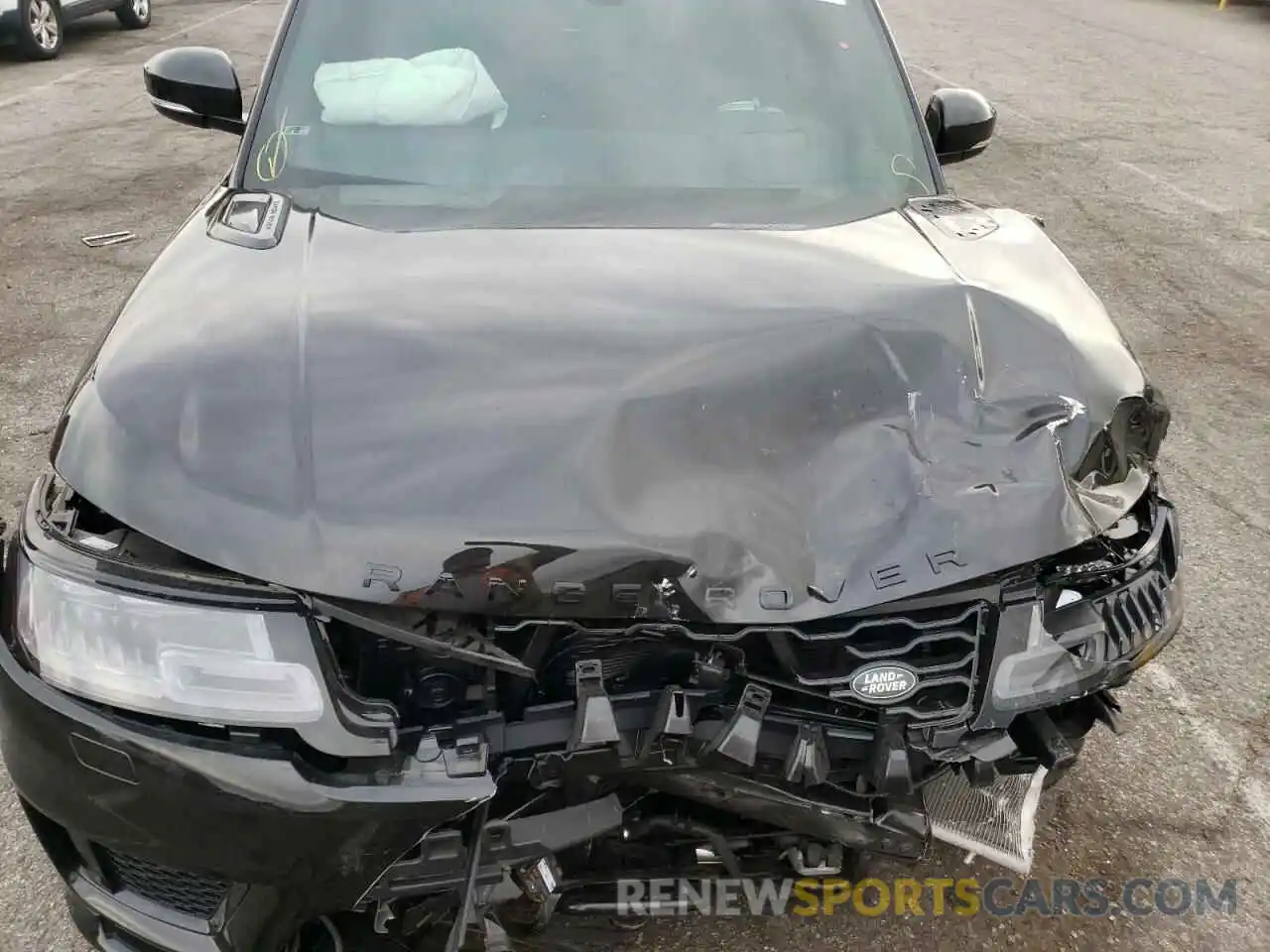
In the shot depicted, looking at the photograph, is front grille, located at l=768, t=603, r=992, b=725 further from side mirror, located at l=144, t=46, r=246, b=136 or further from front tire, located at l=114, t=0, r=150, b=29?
front tire, located at l=114, t=0, r=150, b=29

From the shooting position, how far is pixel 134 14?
487 inches

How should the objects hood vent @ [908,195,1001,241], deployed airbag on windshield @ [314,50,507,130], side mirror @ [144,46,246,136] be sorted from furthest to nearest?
side mirror @ [144,46,246,136], deployed airbag on windshield @ [314,50,507,130], hood vent @ [908,195,1001,241]

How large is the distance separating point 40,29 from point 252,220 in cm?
1073

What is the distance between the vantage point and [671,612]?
137 centimetres

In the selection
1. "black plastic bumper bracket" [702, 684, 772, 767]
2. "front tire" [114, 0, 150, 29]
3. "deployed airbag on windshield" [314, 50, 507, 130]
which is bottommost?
"front tire" [114, 0, 150, 29]

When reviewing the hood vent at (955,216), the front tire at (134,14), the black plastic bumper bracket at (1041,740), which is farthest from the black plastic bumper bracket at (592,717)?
the front tire at (134,14)

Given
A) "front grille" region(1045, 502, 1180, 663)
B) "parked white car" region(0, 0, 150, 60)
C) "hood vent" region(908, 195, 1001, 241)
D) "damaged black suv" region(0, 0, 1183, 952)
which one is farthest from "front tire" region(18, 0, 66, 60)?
"front grille" region(1045, 502, 1180, 663)

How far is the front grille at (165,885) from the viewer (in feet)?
4.76

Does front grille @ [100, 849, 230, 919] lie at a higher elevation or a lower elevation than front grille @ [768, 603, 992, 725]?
lower

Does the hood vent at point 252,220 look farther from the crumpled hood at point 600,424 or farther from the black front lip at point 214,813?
the black front lip at point 214,813

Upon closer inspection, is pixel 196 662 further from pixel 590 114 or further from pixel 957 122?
pixel 957 122

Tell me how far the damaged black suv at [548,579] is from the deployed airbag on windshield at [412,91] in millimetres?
578

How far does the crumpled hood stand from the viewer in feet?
4.50

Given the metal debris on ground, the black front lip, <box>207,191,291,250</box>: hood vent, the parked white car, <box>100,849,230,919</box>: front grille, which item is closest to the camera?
the black front lip
